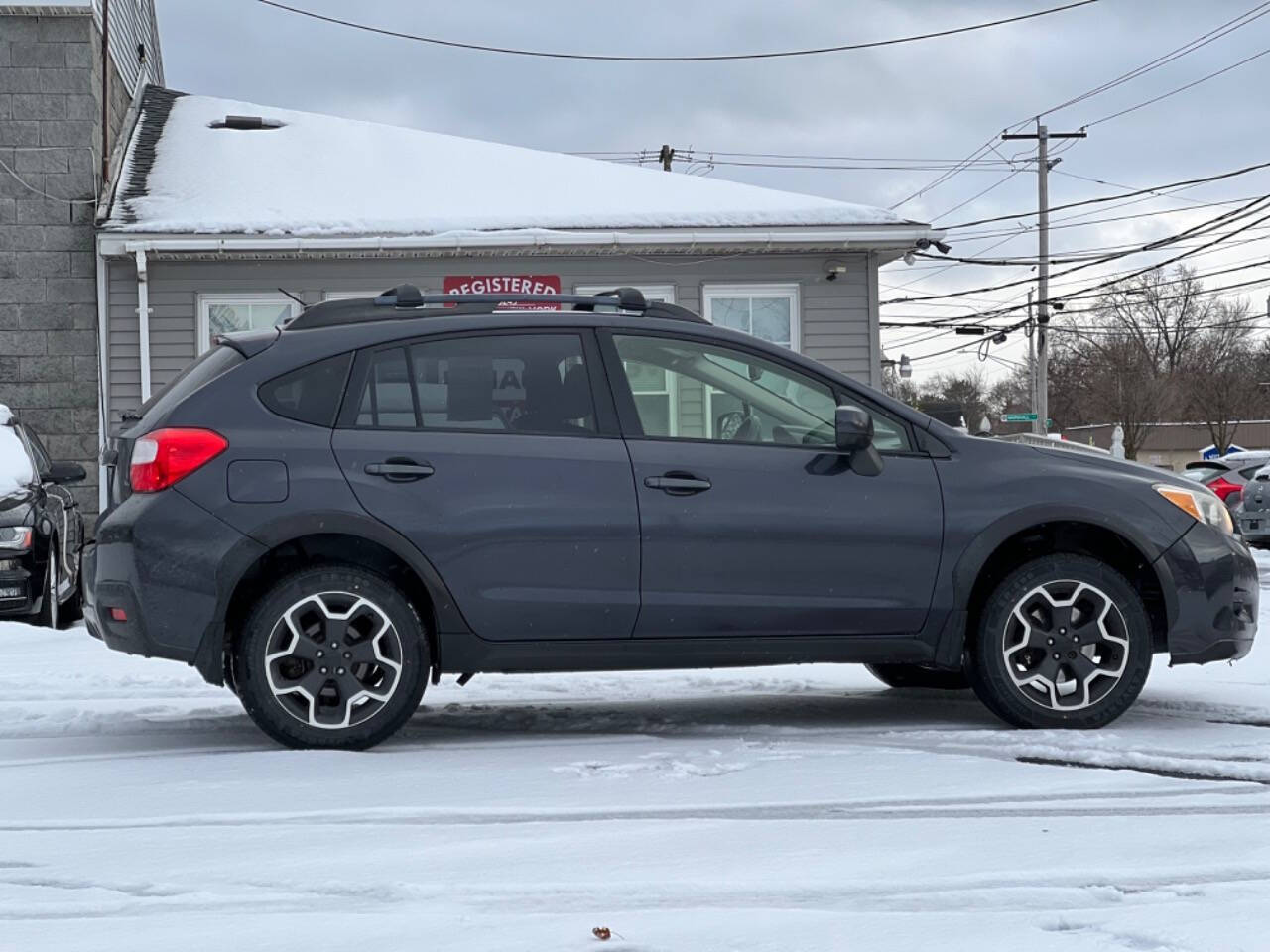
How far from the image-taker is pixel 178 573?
18.0 ft

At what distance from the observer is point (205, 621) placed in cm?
549

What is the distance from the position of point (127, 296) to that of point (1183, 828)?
46.0 feet

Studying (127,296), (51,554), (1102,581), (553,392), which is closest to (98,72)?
(127,296)

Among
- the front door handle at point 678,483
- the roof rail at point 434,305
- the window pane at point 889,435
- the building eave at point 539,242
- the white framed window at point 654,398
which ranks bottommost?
the front door handle at point 678,483

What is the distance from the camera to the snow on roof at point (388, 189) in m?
16.3

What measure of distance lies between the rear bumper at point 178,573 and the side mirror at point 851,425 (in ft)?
7.01

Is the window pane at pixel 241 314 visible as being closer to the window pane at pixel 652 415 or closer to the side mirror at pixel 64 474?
the side mirror at pixel 64 474

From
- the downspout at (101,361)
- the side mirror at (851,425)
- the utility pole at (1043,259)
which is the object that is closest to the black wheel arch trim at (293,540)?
the side mirror at (851,425)

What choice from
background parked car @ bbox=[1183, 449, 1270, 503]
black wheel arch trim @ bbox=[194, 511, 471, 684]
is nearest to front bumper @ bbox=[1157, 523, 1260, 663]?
black wheel arch trim @ bbox=[194, 511, 471, 684]

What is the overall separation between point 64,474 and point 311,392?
239 inches

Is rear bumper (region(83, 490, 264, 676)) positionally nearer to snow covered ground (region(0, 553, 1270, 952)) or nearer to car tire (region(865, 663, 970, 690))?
snow covered ground (region(0, 553, 1270, 952))

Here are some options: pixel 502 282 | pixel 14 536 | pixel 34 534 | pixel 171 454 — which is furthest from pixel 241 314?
pixel 171 454

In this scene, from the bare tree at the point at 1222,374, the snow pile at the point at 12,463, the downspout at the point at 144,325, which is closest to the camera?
the snow pile at the point at 12,463

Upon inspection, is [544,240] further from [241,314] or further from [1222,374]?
[1222,374]
